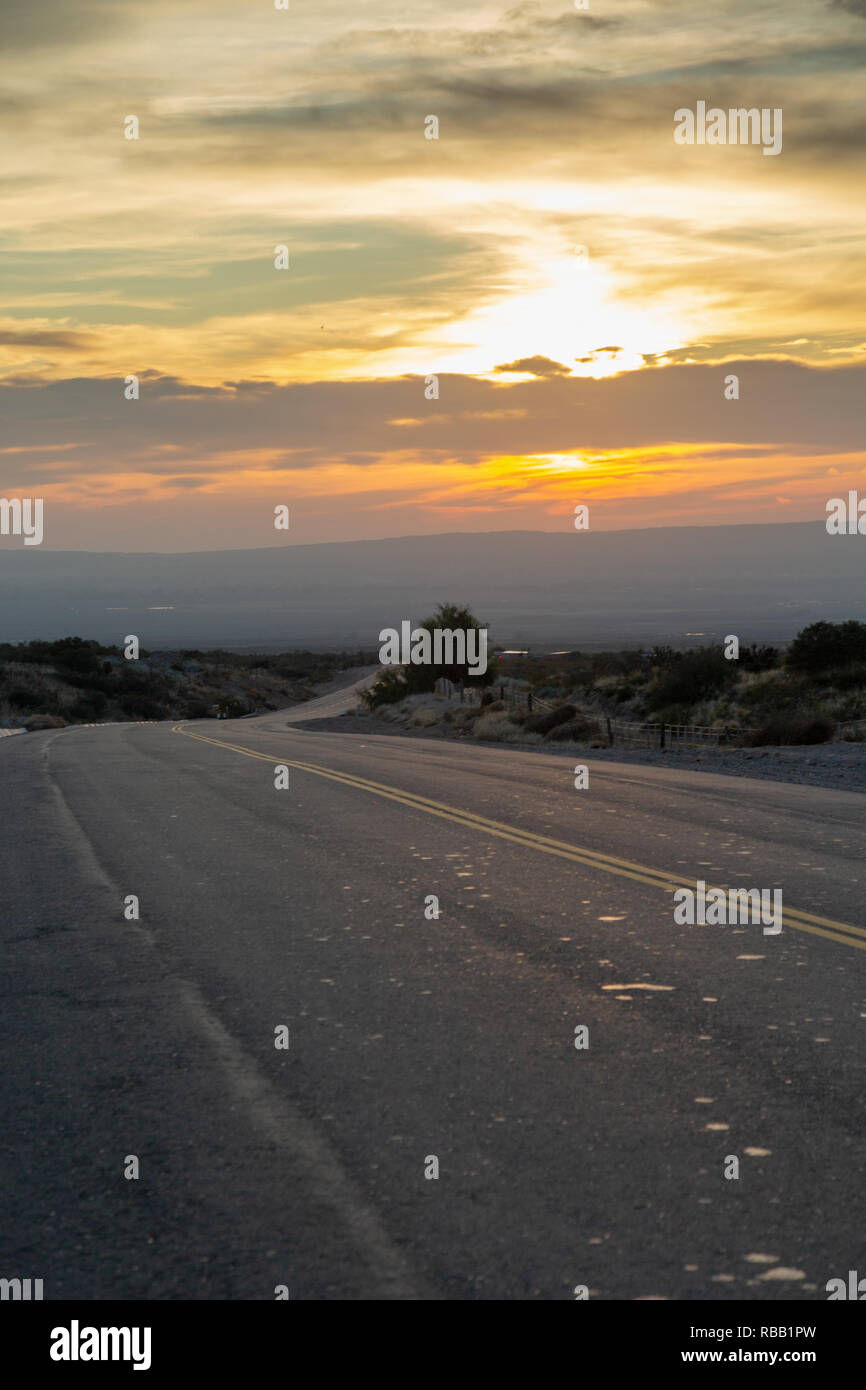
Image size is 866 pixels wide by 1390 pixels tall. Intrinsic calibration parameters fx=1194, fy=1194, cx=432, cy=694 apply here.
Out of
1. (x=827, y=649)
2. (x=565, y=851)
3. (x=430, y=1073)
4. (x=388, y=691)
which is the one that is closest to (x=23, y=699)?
(x=388, y=691)

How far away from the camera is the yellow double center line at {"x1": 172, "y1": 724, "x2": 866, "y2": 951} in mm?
7605

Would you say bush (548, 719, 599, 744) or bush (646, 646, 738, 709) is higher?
bush (646, 646, 738, 709)

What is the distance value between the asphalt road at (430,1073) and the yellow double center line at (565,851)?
6 cm

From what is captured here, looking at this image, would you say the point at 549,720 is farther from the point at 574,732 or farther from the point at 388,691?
the point at 388,691

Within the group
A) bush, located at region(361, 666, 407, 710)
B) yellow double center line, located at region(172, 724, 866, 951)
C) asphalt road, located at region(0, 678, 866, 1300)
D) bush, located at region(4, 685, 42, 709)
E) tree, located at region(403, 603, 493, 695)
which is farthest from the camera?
bush, located at region(4, 685, 42, 709)

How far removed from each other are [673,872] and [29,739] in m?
24.0

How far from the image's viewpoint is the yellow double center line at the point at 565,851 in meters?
7.61

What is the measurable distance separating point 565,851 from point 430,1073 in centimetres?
559

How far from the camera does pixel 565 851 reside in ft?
34.8

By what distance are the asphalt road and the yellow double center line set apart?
0.19ft

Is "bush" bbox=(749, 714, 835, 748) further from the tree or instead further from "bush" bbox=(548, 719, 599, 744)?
the tree

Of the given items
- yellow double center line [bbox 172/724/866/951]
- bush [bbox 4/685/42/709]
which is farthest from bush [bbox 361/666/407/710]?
yellow double center line [bbox 172/724/866/951]

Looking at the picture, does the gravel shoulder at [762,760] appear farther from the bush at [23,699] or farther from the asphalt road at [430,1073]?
the bush at [23,699]
